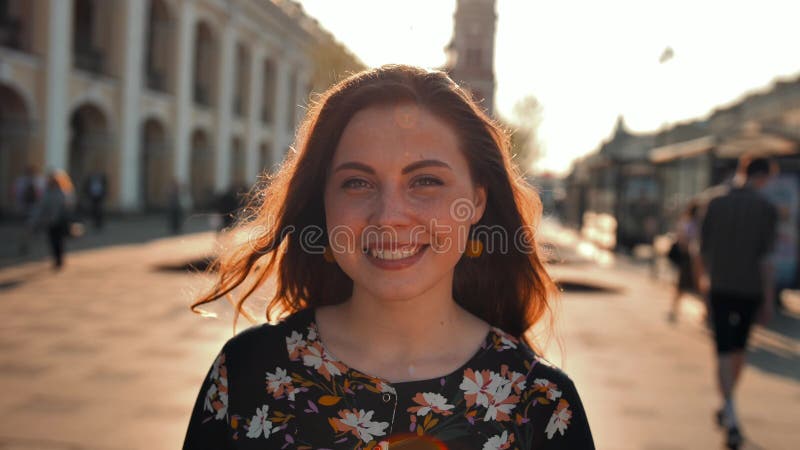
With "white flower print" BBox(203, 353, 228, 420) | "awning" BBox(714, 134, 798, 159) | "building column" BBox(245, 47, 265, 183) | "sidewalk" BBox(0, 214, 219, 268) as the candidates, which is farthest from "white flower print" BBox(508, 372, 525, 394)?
"building column" BBox(245, 47, 265, 183)

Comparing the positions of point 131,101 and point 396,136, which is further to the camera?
point 131,101

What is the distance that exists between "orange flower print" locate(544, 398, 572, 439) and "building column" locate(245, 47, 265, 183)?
39038 millimetres

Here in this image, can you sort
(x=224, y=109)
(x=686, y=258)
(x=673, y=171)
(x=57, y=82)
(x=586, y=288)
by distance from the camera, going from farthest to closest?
(x=224, y=109), (x=57, y=82), (x=673, y=171), (x=586, y=288), (x=686, y=258)

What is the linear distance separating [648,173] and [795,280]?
1347 centimetres

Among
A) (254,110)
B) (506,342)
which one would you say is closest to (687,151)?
(506,342)

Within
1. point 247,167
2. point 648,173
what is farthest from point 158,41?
point 648,173

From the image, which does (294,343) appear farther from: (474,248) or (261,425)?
(474,248)

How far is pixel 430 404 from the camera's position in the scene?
1.66 m

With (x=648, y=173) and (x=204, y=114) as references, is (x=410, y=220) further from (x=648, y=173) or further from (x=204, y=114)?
(x=204, y=114)

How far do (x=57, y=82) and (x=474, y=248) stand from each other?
2335 cm

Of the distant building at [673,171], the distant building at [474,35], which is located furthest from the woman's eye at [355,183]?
the distant building at [673,171]

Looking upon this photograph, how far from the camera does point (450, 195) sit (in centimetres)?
184

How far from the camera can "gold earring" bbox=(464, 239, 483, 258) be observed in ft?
7.04

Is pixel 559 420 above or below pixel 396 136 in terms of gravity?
below
